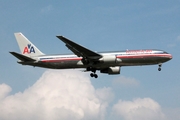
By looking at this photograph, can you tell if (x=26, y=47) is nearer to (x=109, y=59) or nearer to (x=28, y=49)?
(x=28, y=49)

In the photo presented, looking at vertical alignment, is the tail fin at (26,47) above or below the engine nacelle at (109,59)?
above

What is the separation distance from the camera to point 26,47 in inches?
2899

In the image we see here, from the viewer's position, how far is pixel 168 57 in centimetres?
6738

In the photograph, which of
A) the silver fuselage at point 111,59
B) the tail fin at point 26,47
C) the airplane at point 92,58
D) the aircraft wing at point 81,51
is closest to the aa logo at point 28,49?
the tail fin at point 26,47

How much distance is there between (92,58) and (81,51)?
2269 millimetres

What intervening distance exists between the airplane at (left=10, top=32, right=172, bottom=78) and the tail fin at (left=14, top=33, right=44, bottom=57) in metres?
1.00

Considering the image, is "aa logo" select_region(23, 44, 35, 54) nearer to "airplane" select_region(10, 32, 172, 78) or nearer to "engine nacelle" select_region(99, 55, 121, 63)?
"airplane" select_region(10, 32, 172, 78)

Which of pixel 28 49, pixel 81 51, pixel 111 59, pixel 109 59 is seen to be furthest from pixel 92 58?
pixel 28 49

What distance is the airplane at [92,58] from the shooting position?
216 ft

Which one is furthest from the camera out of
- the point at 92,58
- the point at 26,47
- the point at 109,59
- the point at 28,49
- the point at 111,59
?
the point at 26,47

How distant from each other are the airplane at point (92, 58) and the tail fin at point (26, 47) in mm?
998

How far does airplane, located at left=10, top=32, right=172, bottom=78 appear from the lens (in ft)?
216

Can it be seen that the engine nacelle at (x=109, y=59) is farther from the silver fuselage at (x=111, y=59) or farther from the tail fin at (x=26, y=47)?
the tail fin at (x=26, y=47)

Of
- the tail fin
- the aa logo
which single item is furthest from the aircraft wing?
the aa logo
